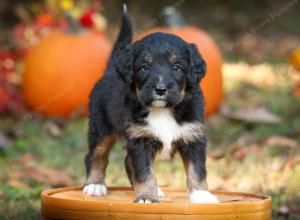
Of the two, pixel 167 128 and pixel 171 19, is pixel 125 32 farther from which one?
pixel 171 19

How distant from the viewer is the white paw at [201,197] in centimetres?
405

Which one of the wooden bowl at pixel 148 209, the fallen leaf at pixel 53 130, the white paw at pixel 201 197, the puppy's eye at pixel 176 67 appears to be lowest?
the wooden bowl at pixel 148 209

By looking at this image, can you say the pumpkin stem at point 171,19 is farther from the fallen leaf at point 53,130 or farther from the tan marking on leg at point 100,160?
the tan marking on leg at point 100,160

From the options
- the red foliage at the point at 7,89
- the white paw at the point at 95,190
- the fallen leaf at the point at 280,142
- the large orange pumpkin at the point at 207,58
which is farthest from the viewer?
the large orange pumpkin at the point at 207,58

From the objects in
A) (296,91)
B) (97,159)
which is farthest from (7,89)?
(97,159)

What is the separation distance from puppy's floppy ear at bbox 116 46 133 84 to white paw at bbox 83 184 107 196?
780 mm

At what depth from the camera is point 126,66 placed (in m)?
4.20

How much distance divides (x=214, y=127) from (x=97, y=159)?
3.75 meters

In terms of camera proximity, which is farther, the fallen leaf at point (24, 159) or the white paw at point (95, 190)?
the fallen leaf at point (24, 159)

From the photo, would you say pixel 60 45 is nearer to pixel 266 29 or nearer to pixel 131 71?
pixel 131 71

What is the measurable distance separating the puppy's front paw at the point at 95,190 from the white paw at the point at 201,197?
693 millimetres

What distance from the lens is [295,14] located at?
16.2 meters

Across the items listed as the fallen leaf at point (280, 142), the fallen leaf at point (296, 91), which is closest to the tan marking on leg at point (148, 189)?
the fallen leaf at point (280, 142)

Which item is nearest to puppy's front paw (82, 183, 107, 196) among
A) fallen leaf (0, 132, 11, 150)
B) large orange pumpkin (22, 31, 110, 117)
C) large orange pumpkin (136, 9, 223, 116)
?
fallen leaf (0, 132, 11, 150)
